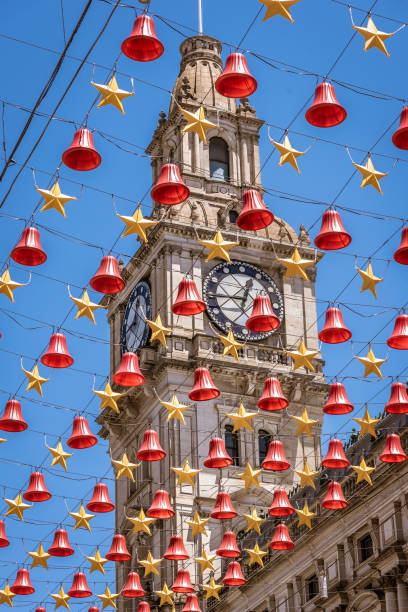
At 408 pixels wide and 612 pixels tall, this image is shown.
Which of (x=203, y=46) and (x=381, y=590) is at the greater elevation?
(x=203, y=46)

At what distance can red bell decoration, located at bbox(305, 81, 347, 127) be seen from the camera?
32.5m

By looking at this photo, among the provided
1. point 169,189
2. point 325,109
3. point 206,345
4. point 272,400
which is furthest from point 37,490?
point 206,345

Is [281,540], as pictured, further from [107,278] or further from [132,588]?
[107,278]

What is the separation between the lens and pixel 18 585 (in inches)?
2015

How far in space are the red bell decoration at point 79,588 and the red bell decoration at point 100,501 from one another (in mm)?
5360

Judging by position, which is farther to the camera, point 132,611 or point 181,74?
point 181,74

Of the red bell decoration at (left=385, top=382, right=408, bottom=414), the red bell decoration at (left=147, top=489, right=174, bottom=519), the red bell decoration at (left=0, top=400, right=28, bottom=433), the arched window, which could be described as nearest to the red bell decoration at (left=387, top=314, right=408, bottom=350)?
the red bell decoration at (left=385, top=382, right=408, bottom=414)

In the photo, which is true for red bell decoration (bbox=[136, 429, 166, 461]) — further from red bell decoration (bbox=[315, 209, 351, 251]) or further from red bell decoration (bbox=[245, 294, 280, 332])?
red bell decoration (bbox=[315, 209, 351, 251])

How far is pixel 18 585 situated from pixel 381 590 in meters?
12.2

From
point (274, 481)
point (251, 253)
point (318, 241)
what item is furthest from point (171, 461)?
point (318, 241)

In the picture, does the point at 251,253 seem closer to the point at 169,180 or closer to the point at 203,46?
the point at 203,46

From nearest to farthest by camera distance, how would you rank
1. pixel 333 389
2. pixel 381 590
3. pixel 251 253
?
pixel 333 389, pixel 381 590, pixel 251 253

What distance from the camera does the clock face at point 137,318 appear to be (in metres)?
73.3

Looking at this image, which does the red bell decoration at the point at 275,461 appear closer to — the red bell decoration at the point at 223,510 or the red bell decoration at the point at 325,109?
the red bell decoration at the point at 223,510
